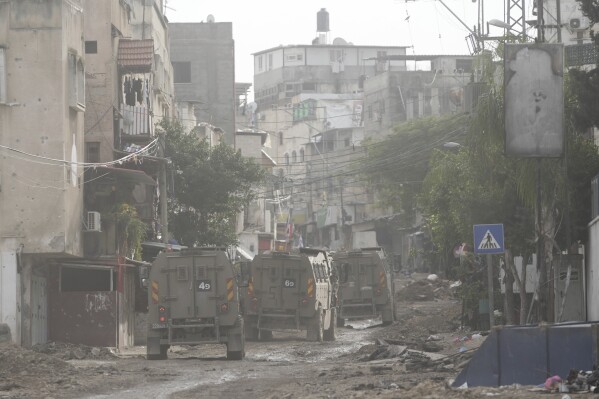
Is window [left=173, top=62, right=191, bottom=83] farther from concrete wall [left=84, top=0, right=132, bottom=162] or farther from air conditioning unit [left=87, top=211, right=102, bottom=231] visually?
air conditioning unit [left=87, top=211, right=102, bottom=231]

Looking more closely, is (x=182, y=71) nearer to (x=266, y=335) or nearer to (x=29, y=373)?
(x=266, y=335)

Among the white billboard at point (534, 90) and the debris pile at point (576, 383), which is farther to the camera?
the white billboard at point (534, 90)

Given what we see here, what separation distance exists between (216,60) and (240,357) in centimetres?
5371

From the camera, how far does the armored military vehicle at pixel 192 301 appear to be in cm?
3045

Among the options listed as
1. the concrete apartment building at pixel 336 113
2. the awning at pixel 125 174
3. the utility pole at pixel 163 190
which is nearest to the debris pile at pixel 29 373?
the awning at pixel 125 174

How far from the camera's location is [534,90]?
970 inches

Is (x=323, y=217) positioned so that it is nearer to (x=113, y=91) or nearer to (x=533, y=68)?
(x=113, y=91)

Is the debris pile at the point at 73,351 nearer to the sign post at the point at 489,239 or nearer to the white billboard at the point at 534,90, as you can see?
the sign post at the point at 489,239

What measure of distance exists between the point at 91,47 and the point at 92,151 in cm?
341

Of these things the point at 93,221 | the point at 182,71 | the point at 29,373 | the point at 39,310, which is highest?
the point at 182,71

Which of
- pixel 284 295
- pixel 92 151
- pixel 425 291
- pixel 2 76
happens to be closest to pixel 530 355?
pixel 2 76

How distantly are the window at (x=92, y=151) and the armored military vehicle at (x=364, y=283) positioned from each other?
1014cm

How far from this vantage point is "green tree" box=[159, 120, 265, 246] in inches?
2025

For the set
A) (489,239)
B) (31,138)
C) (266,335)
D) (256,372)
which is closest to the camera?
(256,372)
